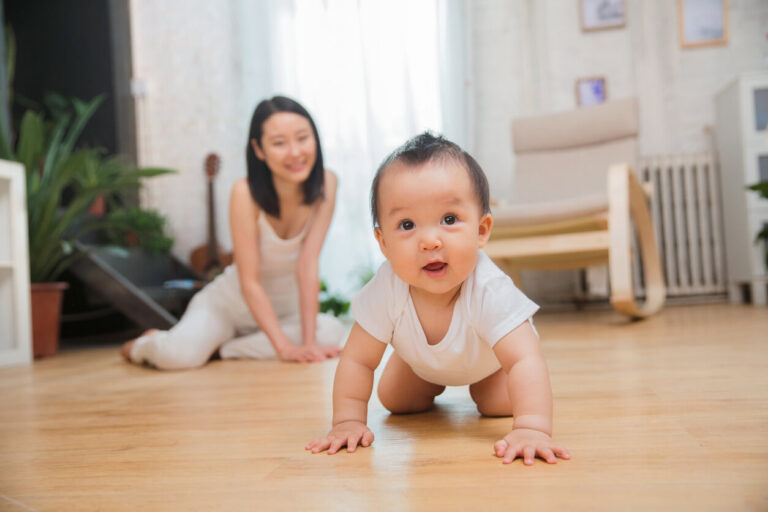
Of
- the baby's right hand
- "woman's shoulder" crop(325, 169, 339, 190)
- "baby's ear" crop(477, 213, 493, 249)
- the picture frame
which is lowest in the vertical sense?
the baby's right hand

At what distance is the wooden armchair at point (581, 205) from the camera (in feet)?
7.43

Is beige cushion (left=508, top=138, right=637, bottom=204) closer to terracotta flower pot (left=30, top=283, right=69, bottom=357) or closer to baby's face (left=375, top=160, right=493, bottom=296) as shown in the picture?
terracotta flower pot (left=30, top=283, right=69, bottom=357)

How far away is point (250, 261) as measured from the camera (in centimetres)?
190

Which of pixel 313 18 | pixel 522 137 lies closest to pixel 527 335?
pixel 522 137

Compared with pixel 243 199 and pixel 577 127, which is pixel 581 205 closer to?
pixel 577 127

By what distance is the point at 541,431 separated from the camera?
29.4 inches

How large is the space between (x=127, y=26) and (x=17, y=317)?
243 cm

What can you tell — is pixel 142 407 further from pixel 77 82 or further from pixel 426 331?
pixel 77 82

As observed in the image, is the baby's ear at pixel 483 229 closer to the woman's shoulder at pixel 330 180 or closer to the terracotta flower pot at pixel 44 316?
the woman's shoulder at pixel 330 180

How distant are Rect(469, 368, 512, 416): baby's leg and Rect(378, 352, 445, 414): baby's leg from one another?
92 mm

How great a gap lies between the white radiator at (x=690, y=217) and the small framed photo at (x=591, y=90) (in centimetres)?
44

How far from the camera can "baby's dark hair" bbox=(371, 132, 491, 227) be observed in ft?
2.60

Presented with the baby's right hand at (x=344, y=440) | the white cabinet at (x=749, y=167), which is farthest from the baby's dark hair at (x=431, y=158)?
the white cabinet at (x=749, y=167)

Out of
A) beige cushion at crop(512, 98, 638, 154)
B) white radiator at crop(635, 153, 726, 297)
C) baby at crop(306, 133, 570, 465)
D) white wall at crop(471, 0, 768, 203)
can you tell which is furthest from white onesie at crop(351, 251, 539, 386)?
white wall at crop(471, 0, 768, 203)
